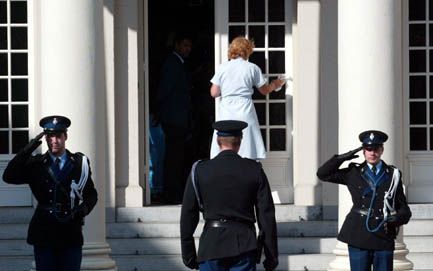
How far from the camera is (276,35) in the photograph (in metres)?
17.5

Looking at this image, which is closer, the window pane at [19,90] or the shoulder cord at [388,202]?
the shoulder cord at [388,202]

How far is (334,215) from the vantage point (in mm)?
16844

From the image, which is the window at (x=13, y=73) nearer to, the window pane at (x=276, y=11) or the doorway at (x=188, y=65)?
the doorway at (x=188, y=65)

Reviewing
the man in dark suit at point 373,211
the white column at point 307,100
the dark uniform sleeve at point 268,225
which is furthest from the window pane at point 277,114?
the dark uniform sleeve at point 268,225

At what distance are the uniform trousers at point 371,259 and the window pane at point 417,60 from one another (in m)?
5.49

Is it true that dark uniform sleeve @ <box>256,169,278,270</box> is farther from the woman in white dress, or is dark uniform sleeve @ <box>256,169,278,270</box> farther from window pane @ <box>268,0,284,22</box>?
window pane @ <box>268,0,284,22</box>

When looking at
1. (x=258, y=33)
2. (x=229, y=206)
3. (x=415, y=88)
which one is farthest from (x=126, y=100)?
(x=229, y=206)

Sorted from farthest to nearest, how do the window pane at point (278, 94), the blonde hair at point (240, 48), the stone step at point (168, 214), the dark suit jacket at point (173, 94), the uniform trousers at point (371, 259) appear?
1. the dark suit jacket at point (173, 94)
2. the window pane at point (278, 94)
3. the stone step at point (168, 214)
4. the blonde hair at point (240, 48)
5. the uniform trousers at point (371, 259)

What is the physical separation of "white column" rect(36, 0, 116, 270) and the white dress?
1.72 meters

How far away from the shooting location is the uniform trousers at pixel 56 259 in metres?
11.9

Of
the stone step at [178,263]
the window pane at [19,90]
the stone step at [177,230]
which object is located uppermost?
the window pane at [19,90]

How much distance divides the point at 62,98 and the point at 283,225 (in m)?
3.32

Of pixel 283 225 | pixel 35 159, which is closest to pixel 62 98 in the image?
pixel 35 159

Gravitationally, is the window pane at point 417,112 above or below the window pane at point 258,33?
below
